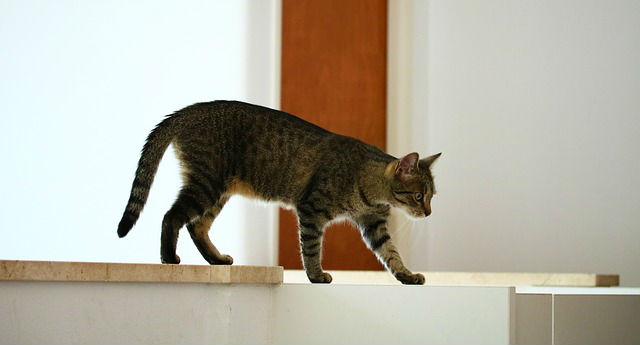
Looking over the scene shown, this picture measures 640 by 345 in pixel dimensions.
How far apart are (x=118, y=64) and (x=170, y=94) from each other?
0.91ft

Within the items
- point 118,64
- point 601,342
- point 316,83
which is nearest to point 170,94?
point 118,64

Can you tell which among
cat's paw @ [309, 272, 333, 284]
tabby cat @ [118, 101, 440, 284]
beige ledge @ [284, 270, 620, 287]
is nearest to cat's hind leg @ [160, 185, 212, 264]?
tabby cat @ [118, 101, 440, 284]

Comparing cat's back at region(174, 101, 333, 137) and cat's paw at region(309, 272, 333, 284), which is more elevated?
cat's back at region(174, 101, 333, 137)

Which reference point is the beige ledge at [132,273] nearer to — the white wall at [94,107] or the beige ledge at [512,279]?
the beige ledge at [512,279]

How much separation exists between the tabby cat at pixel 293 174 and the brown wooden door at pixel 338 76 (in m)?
1.99

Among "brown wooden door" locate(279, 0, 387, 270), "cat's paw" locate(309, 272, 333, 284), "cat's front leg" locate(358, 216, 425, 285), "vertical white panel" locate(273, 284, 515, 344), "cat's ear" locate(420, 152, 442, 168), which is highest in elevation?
"brown wooden door" locate(279, 0, 387, 270)

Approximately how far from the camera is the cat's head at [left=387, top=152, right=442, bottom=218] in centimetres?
244

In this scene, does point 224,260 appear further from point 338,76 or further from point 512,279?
point 338,76

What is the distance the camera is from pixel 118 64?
12.1 feet

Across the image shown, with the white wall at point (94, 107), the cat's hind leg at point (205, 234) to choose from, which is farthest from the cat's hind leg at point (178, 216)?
the white wall at point (94, 107)

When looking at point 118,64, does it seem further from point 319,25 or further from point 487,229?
point 487,229

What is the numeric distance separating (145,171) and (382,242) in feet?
2.44

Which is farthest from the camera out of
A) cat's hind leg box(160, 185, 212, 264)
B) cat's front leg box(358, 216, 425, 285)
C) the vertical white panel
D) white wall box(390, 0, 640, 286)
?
white wall box(390, 0, 640, 286)

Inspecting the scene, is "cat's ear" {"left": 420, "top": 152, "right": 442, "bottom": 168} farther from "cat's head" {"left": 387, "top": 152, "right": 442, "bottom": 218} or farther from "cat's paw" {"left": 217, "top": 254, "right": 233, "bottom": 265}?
"cat's paw" {"left": 217, "top": 254, "right": 233, "bottom": 265}
